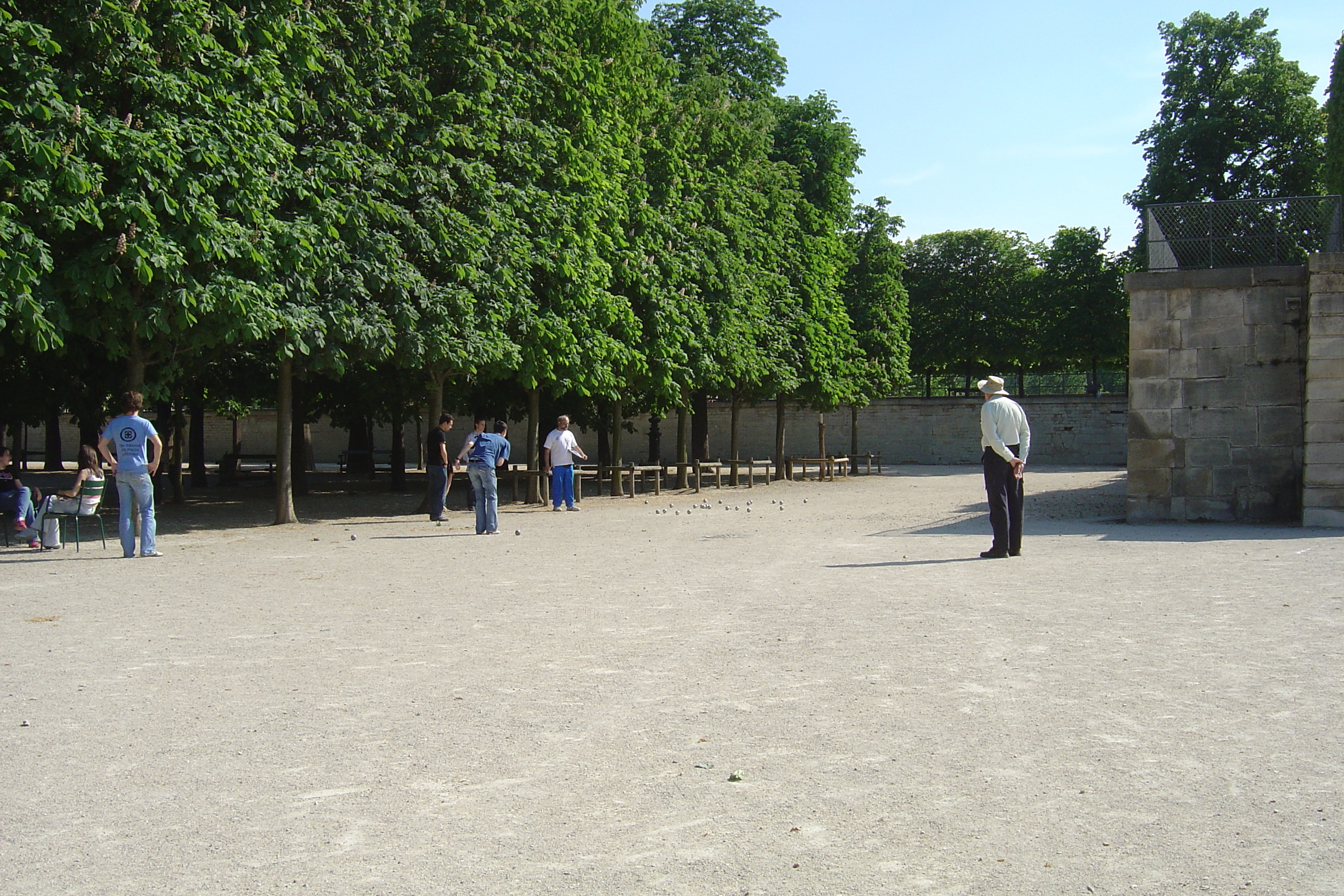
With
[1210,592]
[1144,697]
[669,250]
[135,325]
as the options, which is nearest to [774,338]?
[669,250]

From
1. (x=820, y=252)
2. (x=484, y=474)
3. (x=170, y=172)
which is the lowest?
(x=484, y=474)

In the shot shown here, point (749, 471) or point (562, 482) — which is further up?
point (562, 482)

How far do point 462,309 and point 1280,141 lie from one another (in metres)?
33.9

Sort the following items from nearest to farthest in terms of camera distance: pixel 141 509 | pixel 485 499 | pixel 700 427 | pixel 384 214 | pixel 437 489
A: pixel 141 509, pixel 485 499, pixel 384 214, pixel 437 489, pixel 700 427

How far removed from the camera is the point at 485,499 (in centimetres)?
1658

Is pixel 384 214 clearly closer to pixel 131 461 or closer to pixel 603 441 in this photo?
pixel 131 461

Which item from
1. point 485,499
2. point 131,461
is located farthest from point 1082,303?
point 131,461

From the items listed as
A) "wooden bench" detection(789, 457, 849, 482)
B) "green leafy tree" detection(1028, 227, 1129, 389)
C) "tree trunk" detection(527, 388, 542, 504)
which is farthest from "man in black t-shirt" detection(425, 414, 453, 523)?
"green leafy tree" detection(1028, 227, 1129, 389)

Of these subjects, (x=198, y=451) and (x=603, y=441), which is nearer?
(x=198, y=451)

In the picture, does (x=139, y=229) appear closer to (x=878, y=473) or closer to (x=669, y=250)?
(x=669, y=250)

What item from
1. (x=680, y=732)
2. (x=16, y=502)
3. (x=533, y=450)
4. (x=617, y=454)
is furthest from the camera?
(x=617, y=454)

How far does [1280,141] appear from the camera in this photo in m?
40.5

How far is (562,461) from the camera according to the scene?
21.0 metres

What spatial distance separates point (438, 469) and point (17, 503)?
5.85 meters
